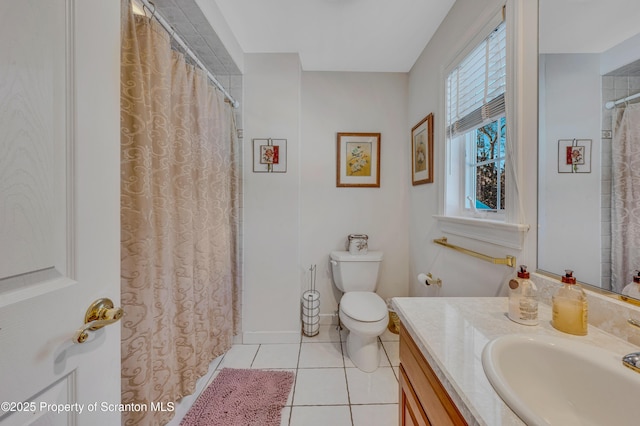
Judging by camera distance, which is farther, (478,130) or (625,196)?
A: (478,130)

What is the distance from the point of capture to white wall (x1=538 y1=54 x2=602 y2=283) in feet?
2.37

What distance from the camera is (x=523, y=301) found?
0.76 m

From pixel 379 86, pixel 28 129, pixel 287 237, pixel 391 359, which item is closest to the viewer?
pixel 28 129

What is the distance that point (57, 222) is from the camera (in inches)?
18.8

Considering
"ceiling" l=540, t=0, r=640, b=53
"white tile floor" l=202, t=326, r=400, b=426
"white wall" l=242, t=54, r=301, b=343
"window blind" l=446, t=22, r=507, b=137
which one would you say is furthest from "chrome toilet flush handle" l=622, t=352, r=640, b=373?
"white wall" l=242, t=54, r=301, b=343

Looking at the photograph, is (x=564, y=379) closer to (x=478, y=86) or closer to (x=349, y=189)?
(x=478, y=86)

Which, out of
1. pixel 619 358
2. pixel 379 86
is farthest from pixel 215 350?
pixel 379 86

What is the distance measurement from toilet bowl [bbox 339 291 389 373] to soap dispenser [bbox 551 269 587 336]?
0.99m

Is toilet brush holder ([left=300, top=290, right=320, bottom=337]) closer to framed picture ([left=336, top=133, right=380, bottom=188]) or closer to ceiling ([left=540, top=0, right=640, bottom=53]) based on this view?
framed picture ([left=336, top=133, right=380, bottom=188])

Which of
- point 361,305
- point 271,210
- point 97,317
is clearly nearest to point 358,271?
point 361,305

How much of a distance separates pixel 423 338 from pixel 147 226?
106 centimetres

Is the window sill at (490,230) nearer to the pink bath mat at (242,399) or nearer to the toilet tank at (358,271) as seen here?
the toilet tank at (358,271)

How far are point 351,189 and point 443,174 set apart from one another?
830mm

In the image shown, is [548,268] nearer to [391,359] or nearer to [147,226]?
[391,359]
